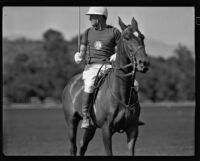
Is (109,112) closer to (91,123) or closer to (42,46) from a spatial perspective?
(91,123)

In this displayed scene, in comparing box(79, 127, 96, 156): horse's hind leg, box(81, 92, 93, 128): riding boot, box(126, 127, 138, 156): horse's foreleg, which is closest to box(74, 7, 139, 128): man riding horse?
box(81, 92, 93, 128): riding boot

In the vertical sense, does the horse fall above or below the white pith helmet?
below

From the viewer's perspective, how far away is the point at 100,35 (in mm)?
10727

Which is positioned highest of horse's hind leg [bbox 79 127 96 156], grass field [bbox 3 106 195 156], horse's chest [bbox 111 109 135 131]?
horse's chest [bbox 111 109 135 131]

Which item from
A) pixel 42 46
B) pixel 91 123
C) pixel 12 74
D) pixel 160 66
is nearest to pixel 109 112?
pixel 91 123

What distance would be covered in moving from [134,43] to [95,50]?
4.20 feet

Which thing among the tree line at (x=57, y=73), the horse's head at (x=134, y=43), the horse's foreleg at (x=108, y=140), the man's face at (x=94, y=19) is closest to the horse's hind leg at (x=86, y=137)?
the horse's foreleg at (x=108, y=140)

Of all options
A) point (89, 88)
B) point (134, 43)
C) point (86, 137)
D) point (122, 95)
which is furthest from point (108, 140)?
point (134, 43)

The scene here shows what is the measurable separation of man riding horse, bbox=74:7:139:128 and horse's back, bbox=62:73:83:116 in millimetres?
547

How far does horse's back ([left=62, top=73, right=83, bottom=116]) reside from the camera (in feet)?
37.7

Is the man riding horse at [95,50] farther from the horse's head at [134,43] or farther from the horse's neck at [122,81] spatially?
the horse's head at [134,43]

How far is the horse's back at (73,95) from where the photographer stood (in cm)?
1148

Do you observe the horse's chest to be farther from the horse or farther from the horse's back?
the horse's back

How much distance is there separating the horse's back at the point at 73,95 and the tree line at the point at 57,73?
161ft
